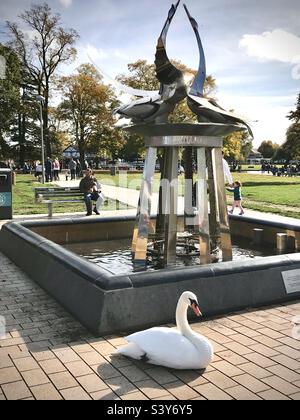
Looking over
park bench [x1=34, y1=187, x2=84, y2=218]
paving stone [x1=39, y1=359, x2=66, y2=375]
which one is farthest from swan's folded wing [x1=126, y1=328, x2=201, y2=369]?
park bench [x1=34, y1=187, x2=84, y2=218]

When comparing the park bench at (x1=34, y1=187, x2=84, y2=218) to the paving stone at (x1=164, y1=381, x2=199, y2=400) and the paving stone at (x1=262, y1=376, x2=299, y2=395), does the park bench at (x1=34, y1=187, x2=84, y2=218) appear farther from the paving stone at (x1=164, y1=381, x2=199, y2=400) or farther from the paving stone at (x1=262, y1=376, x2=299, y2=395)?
the paving stone at (x1=262, y1=376, x2=299, y2=395)

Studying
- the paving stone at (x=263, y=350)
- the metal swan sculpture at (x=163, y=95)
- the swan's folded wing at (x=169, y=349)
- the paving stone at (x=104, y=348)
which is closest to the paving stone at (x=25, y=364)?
the paving stone at (x=104, y=348)

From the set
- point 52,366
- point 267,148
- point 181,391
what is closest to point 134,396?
point 181,391

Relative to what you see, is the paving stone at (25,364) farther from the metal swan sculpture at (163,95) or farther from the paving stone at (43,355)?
the metal swan sculpture at (163,95)

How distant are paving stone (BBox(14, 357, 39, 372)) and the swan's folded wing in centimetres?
109

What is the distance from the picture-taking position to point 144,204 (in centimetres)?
880

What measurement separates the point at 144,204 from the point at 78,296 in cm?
285

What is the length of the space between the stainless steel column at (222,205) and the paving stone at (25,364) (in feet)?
16.3

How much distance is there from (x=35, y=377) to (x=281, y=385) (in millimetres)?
2387

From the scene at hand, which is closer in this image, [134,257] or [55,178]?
[134,257]

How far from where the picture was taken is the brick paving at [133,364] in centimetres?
439

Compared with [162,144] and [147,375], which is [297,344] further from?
[162,144]
